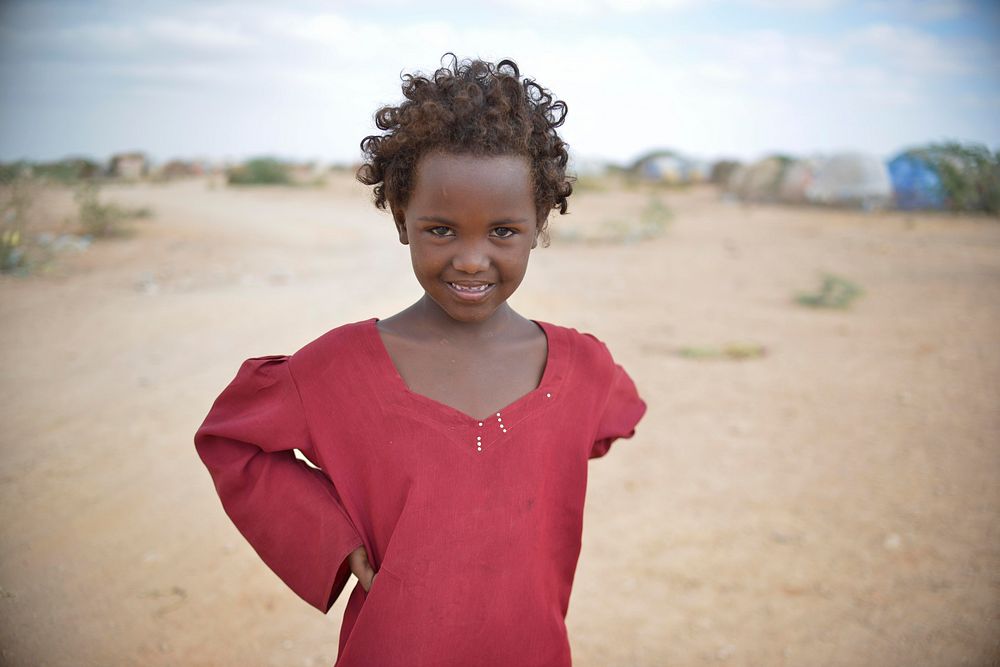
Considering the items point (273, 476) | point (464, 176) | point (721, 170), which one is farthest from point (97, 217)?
point (721, 170)

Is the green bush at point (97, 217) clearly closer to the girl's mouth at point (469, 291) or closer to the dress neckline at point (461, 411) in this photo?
the dress neckline at point (461, 411)

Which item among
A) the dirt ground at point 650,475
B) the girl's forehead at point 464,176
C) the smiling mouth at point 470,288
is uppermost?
the girl's forehead at point 464,176

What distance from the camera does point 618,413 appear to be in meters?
1.59

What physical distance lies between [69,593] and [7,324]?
3.96 meters

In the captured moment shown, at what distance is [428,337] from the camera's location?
1408 mm

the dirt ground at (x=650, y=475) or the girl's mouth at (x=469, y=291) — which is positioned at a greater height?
the girl's mouth at (x=469, y=291)

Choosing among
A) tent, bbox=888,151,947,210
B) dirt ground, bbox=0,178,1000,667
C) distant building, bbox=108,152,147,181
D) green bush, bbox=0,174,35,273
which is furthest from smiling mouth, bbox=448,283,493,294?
distant building, bbox=108,152,147,181

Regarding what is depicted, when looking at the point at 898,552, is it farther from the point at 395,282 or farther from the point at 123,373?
Answer: the point at 395,282

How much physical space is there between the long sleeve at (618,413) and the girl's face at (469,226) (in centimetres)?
39

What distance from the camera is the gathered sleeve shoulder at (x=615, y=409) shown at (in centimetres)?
156

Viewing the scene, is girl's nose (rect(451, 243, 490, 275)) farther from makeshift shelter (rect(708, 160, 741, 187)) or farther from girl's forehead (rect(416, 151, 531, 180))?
makeshift shelter (rect(708, 160, 741, 187))

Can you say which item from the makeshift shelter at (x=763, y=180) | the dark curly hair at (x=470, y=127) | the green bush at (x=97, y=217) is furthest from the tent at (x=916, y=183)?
the dark curly hair at (x=470, y=127)

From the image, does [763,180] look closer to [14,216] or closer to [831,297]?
[831,297]

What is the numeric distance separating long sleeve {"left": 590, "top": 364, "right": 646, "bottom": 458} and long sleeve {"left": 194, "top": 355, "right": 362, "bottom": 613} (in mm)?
564
